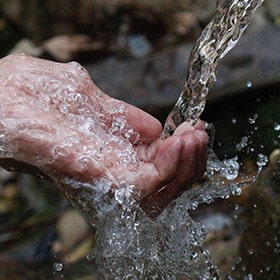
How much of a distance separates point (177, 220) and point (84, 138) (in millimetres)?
352

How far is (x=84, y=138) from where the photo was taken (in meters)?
1.47

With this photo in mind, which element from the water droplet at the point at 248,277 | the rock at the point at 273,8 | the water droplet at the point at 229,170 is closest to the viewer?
the water droplet at the point at 229,170

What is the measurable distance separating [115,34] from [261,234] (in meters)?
2.07

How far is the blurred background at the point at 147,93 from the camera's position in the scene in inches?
98.5

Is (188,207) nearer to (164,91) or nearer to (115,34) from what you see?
(164,91)

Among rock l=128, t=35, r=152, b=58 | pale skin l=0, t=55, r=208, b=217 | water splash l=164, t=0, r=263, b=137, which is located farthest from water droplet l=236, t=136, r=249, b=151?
pale skin l=0, t=55, r=208, b=217

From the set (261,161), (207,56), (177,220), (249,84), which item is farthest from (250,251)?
(249,84)

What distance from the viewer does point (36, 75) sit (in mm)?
1604

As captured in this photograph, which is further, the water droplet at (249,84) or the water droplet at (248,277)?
the water droplet at (249,84)

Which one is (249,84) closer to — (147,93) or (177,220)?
(147,93)

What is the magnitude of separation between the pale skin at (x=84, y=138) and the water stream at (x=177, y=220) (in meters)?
0.06

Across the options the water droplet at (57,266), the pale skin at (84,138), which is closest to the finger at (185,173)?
the pale skin at (84,138)

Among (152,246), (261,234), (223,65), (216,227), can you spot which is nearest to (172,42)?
(223,65)

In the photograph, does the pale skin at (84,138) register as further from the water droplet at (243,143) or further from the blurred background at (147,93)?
the water droplet at (243,143)
